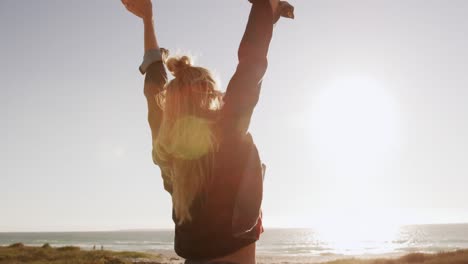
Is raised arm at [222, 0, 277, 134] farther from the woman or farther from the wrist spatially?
the wrist

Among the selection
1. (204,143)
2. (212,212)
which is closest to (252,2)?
(204,143)

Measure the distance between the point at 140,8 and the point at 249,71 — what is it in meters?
1.21

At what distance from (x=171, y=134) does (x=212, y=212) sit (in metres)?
0.44

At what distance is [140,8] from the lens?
276cm

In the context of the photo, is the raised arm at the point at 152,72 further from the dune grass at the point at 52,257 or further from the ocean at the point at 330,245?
the ocean at the point at 330,245

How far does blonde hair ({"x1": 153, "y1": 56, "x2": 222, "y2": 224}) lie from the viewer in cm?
192

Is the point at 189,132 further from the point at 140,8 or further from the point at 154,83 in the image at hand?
the point at 140,8

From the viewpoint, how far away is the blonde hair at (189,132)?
1922 millimetres

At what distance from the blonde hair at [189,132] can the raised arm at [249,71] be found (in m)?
0.14

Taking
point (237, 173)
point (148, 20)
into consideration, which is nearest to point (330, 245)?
point (148, 20)

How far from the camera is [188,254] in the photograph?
1.98 m

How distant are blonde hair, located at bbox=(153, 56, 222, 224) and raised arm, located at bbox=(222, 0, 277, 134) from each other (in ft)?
0.46

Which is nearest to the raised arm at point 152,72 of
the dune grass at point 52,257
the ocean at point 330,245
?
the dune grass at point 52,257

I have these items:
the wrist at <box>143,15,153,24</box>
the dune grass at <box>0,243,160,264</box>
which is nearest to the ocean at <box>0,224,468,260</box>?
the dune grass at <box>0,243,160,264</box>
